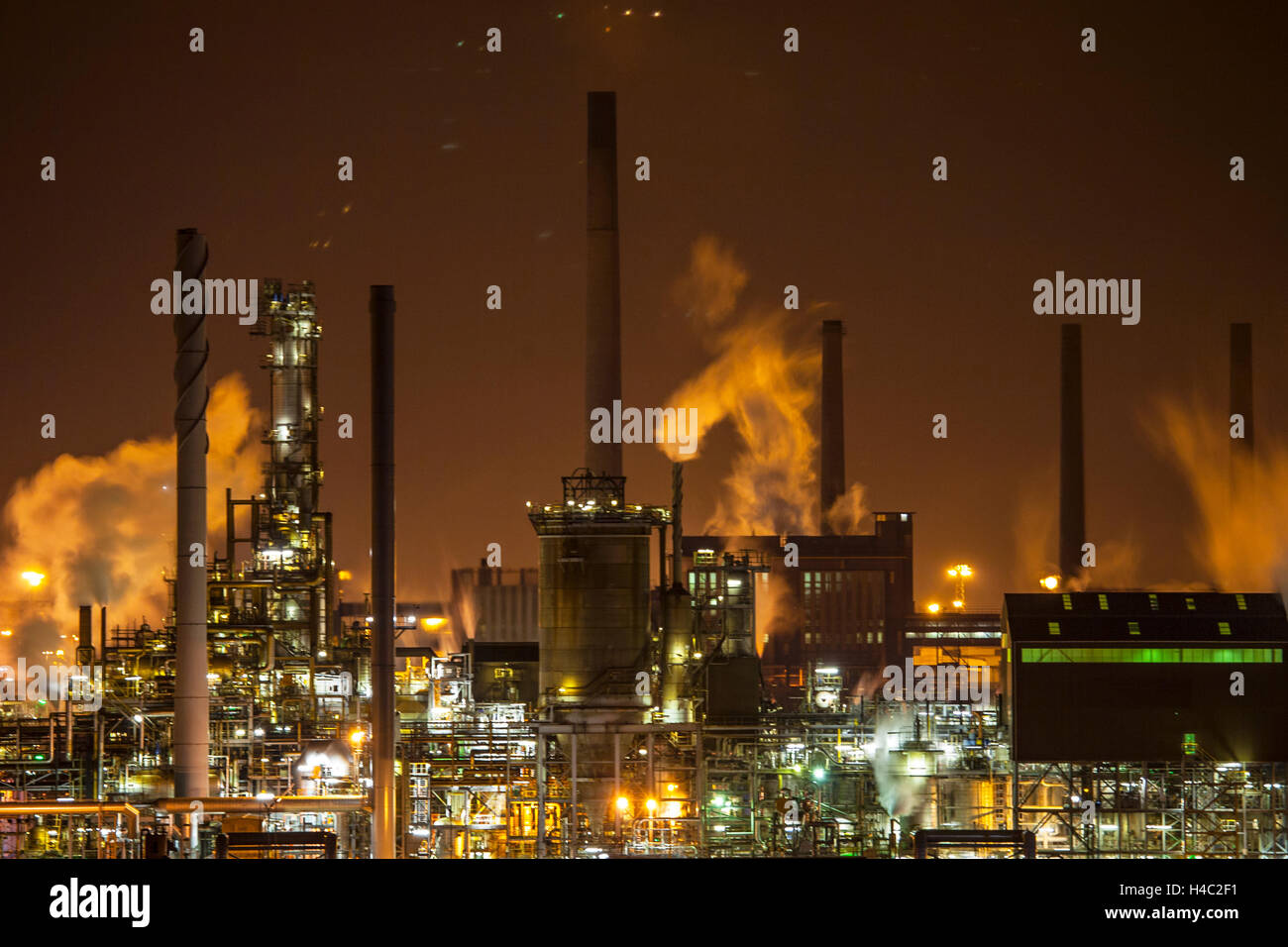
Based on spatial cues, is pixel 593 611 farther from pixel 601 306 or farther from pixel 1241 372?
pixel 1241 372

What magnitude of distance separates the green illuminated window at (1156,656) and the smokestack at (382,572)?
552 inches

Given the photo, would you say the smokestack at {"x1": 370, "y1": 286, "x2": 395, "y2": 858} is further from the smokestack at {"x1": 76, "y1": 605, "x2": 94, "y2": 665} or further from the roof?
the roof

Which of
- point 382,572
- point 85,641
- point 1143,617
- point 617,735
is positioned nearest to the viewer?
point 382,572

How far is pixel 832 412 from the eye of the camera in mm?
69375

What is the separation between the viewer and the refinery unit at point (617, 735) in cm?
3275

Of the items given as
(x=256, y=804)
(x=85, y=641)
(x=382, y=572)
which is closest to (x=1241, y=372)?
(x=382, y=572)

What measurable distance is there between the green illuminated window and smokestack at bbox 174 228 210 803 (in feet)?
58.2

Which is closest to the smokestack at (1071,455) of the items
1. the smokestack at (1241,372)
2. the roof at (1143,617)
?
the smokestack at (1241,372)

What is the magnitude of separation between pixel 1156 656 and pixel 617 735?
1224 centimetres

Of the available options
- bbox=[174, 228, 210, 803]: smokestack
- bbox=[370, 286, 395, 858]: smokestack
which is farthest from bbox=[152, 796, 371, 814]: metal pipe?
bbox=[370, 286, 395, 858]: smokestack

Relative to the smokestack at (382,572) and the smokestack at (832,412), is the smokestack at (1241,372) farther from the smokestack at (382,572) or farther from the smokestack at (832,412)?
the smokestack at (382,572)

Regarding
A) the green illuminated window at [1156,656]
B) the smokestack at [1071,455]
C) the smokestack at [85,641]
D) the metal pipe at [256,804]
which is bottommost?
the metal pipe at [256,804]
